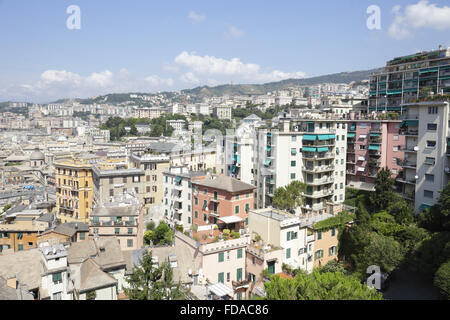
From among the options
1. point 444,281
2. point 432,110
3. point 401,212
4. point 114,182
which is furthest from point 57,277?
point 432,110

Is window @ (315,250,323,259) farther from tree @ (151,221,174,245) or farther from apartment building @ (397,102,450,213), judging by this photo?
tree @ (151,221,174,245)

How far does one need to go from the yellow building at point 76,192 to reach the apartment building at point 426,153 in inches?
1177

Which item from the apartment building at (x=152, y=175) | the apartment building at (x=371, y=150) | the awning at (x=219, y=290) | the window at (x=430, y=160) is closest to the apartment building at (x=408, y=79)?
the apartment building at (x=371, y=150)

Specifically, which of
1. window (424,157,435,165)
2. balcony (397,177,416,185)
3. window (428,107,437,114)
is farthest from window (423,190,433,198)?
window (428,107,437,114)

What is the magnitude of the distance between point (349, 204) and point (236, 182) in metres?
12.1

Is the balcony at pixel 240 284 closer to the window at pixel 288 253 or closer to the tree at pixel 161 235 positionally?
the window at pixel 288 253

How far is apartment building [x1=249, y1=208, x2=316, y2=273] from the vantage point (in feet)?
71.3

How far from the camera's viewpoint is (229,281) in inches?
800

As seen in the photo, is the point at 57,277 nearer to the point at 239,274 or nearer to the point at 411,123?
the point at 239,274

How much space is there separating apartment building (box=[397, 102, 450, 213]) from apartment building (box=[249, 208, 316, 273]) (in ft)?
30.5

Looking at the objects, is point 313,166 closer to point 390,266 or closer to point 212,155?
point 390,266

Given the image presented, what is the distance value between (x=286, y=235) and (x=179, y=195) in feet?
44.7

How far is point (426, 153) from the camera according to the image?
2580 cm

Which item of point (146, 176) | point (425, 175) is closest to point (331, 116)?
point (425, 175)
